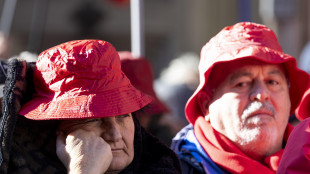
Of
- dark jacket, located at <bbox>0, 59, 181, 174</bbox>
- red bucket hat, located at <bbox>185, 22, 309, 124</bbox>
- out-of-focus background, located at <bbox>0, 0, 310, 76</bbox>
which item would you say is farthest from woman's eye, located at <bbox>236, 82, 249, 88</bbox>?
out-of-focus background, located at <bbox>0, 0, 310, 76</bbox>

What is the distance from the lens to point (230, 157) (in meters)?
2.60

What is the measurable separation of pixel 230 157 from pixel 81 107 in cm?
92

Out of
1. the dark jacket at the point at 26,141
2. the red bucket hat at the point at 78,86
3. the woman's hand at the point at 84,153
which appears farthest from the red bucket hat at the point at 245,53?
the woman's hand at the point at 84,153

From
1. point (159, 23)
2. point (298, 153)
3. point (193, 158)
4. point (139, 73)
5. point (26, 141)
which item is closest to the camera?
point (298, 153)

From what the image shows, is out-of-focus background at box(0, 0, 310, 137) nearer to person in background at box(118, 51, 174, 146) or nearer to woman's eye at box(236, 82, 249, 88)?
person in background at box(118, 51, 174, 146)

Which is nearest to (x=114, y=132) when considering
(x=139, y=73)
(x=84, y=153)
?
(x=84, y=153)

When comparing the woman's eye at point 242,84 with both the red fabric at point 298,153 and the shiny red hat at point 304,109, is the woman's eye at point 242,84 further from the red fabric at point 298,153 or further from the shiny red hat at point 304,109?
the red fabric at point 298,153

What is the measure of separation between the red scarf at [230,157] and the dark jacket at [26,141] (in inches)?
12.0

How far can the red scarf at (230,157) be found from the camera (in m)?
2.57

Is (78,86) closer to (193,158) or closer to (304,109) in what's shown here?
(193,158)

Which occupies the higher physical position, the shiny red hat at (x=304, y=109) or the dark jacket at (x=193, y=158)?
the shiny red hat at (x=304, y=109)

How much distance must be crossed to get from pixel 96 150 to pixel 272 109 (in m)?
1.04

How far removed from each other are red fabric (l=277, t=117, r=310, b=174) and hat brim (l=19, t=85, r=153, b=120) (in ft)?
2.26

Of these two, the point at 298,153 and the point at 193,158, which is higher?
the point at 298,153
